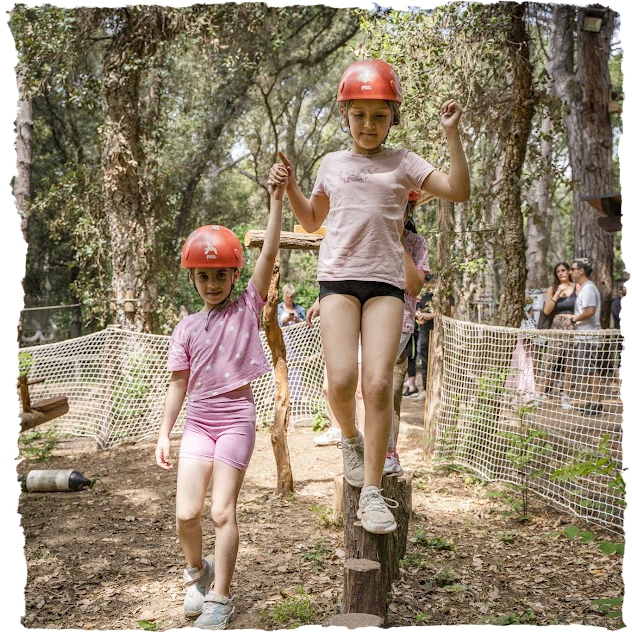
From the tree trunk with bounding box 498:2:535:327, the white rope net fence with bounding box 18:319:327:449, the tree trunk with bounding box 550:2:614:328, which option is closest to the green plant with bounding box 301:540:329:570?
the tree trunk with bounding box 498:2:535:327

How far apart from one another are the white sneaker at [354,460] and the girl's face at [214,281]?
819 mm

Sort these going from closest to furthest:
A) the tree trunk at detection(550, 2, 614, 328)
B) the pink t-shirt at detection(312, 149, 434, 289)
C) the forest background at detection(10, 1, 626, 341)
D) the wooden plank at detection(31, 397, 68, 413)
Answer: the pink t-shirt at detection(312, 149, 434, 289) → the wooden plank at detection(31, 397, 68, 413) → the forest background at detection(10, 1, 626, 341) → the tree trunk at detection(550, 2, 614, 328)

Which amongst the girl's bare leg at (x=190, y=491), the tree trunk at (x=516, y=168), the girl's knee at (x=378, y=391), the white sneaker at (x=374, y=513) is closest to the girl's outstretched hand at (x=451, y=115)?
the girl's knee at (x=378, y=391)

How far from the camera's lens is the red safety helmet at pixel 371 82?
8.93 feet

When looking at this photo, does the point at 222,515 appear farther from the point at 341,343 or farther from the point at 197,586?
the point at 341,343

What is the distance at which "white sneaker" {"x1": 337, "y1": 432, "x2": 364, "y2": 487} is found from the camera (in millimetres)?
2902

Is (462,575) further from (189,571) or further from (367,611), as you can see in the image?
(189,571)

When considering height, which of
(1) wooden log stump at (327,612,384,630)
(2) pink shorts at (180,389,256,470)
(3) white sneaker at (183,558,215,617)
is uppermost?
(2) pink shorts at (180,389,256,470)

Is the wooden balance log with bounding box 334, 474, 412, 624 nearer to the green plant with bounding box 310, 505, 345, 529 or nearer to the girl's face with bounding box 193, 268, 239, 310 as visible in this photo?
the girl's face with bounding box 193, 268, 239, 310

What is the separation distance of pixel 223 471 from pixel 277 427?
2.14 metres

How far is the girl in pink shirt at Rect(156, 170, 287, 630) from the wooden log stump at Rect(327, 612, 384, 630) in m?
0.58

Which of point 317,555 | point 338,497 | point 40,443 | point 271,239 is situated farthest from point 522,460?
point 40,443

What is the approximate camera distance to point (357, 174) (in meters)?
2.85

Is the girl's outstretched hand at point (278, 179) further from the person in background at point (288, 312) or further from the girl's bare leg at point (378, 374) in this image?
the person in background at point (288, 312)
